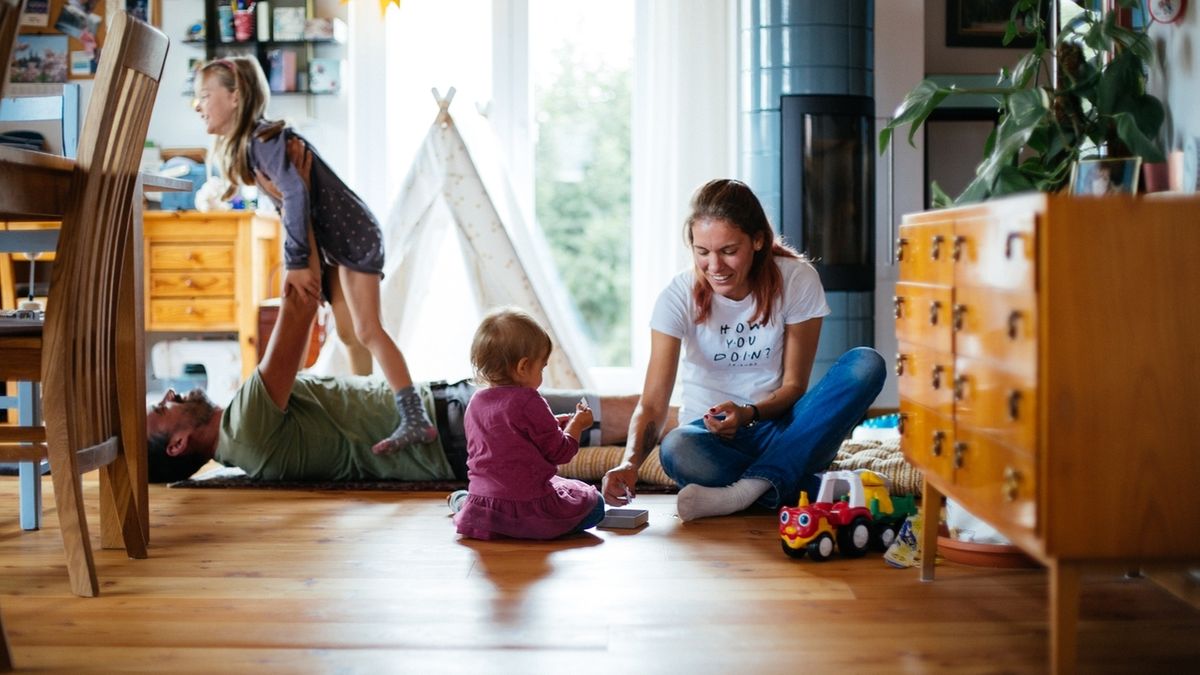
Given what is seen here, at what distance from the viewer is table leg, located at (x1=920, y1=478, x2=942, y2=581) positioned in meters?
1.92

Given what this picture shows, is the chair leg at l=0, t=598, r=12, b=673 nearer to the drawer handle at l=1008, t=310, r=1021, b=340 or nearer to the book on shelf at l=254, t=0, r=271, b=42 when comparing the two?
the drawer handle at l=1008, t=310, r=1021, b=340

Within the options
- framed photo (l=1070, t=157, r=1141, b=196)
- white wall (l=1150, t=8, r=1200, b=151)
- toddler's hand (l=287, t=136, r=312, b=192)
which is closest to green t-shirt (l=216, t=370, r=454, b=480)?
toddler's hand (l=287, t=136, r=312, b=192)

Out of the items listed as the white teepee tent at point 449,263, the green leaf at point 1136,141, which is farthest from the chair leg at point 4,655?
the white teepee tent at point 449,263

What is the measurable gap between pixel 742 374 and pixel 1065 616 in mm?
1261

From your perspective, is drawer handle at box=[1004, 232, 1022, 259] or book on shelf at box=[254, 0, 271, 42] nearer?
drawer handle at box=[1004, 232, 1022, 259]

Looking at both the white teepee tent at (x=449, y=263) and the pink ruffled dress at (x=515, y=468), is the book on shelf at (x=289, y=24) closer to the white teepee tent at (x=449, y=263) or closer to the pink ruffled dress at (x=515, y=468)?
the white teepee tent at (x=449, y=263)

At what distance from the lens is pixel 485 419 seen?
228 cm

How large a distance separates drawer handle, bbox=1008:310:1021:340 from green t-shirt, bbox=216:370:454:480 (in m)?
1.82

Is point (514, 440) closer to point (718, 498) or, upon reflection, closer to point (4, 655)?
point (718, 498)

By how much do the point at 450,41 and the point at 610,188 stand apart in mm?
911

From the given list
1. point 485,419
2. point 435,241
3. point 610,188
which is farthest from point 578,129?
point 485,419

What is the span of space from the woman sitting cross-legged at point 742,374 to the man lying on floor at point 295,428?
0.68 m

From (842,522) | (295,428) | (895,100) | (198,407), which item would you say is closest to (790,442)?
(842,522)

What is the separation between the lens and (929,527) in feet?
6.33
